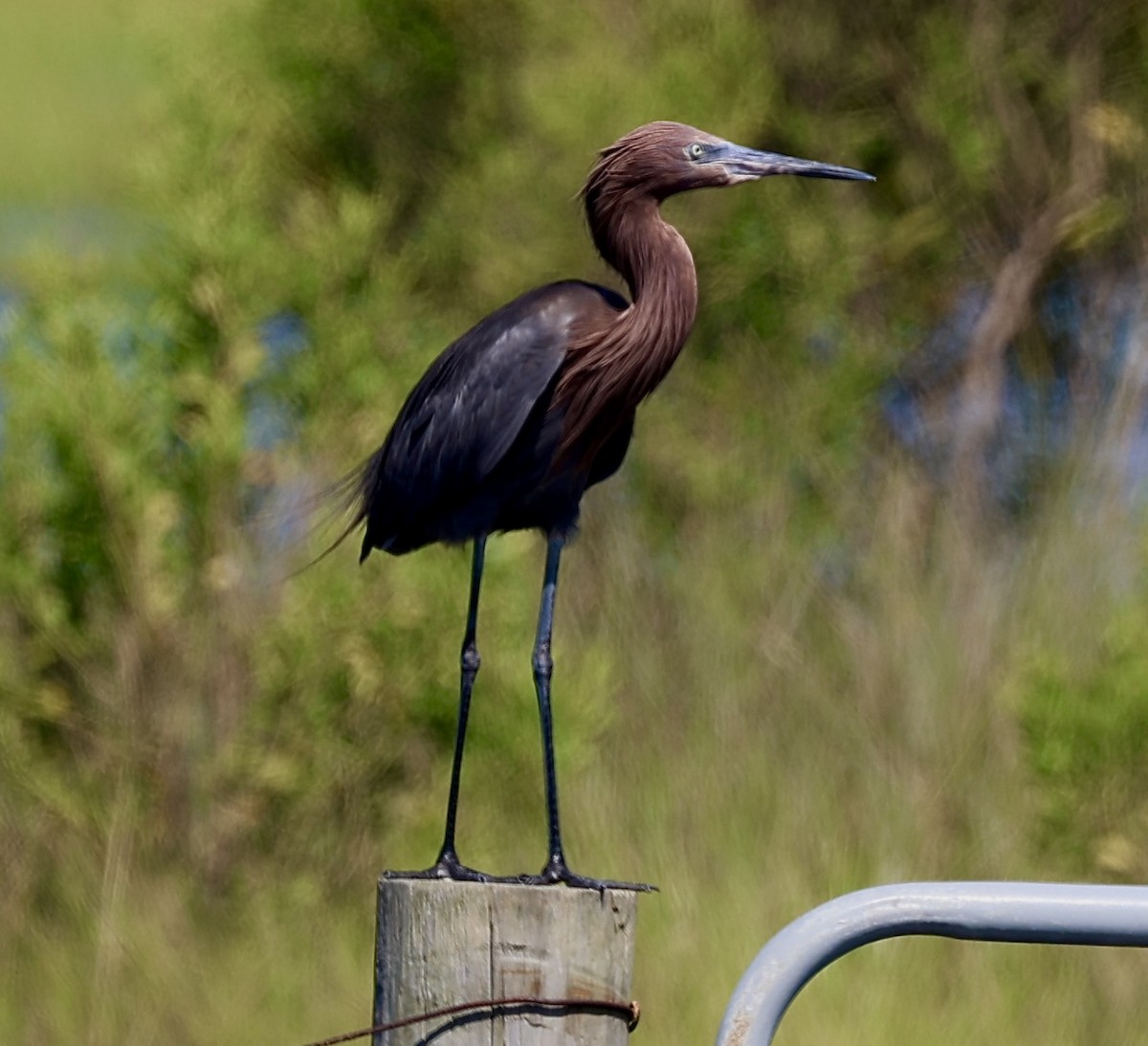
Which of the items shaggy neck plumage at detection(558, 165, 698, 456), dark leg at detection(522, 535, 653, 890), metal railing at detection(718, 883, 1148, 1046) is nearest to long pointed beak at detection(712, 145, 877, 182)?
shaggy neck plumage at detection(558, 165, 698, 456)

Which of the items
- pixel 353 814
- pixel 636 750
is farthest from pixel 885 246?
pixel 353 814

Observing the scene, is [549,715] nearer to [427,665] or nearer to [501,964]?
[501,964]

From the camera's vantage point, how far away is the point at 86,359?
5336 mm

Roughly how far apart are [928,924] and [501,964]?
562 millimetres

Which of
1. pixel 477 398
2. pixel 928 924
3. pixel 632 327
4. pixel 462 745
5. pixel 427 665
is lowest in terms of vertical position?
pixel 928 924

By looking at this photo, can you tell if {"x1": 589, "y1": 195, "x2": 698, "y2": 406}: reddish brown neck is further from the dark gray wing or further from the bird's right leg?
the bird's right leg

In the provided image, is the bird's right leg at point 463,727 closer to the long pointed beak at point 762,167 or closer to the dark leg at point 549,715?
the dark leg at point 549,715

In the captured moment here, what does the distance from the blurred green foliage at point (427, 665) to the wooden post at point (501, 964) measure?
8.16ft

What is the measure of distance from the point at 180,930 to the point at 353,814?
66 centimetres

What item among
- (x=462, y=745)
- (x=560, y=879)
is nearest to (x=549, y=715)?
(x=462, y=745)

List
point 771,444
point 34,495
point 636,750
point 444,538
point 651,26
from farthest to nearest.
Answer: point 651,26 → point 771,444 → point 636,750 → point 34,495 → point 444,538

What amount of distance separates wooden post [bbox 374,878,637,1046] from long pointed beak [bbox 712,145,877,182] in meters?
1.78

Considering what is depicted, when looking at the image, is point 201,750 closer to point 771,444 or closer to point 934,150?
point 771,444

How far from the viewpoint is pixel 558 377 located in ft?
11.9
